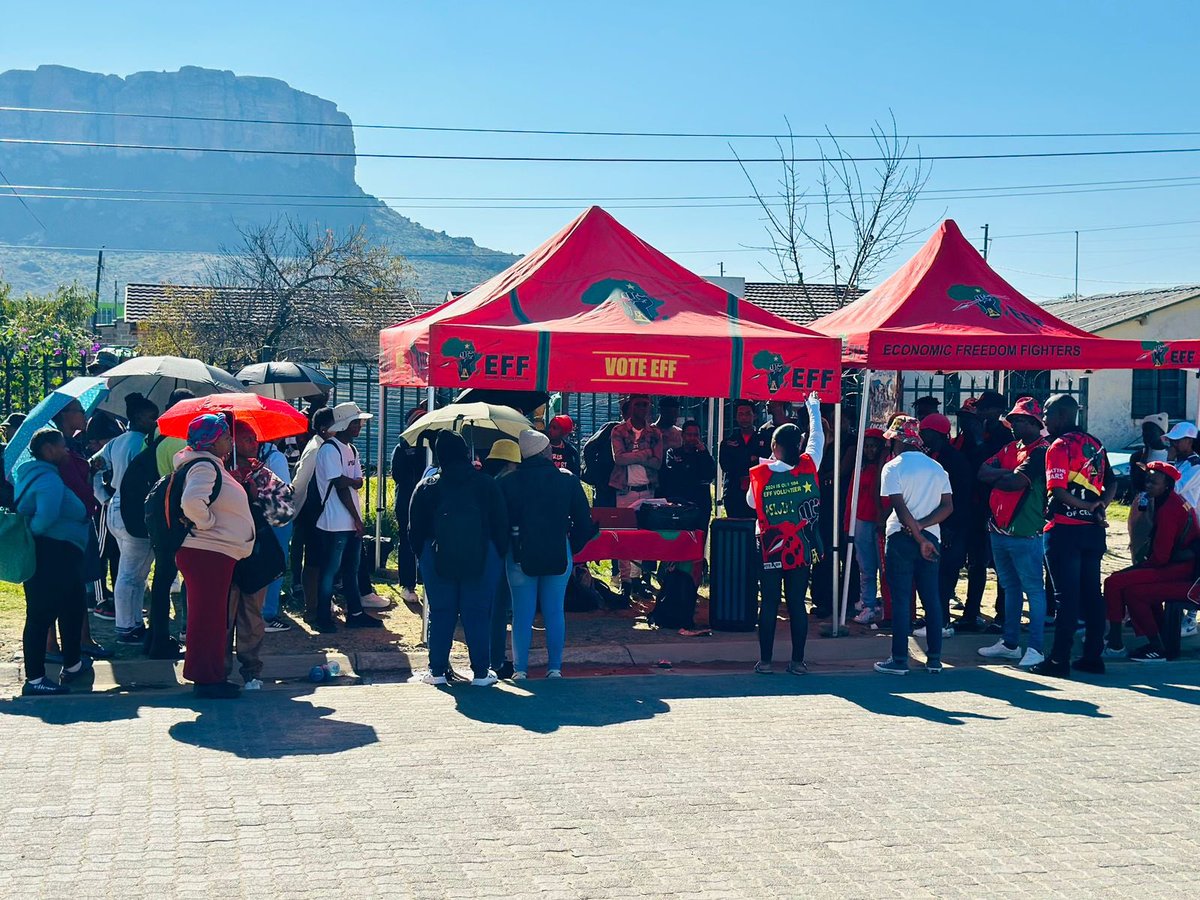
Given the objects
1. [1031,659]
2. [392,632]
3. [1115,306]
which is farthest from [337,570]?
[1115,306]

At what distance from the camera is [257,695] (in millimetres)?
8102

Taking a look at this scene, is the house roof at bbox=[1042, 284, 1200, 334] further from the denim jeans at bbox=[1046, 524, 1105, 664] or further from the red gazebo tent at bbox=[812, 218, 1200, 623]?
the denim jeans at bbox=[1046, 524, 1105, 664]

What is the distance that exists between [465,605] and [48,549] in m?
2.78

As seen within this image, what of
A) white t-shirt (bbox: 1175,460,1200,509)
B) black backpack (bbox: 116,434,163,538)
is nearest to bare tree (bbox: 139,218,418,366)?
black backpack (bbox: 116,434,163,538)

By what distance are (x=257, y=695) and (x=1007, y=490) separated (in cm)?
567

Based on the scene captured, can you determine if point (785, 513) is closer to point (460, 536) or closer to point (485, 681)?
point (460, 536)

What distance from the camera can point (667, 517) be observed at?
416 inches

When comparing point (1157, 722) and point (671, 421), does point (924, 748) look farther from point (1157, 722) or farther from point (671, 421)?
point (671, 421)

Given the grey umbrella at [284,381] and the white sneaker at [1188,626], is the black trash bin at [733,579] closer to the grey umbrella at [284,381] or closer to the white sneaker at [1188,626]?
the white sneaker at [1188,626]

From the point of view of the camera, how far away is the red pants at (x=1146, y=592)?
9477mm

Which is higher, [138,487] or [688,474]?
[688,474]

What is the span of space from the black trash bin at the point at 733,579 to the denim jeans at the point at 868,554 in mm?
1116

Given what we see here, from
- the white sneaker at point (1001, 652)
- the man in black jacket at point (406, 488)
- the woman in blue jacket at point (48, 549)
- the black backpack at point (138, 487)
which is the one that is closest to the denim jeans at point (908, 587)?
the white sneaker at point (1001, 652)

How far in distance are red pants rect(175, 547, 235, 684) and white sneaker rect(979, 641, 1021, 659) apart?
5.91 meters
